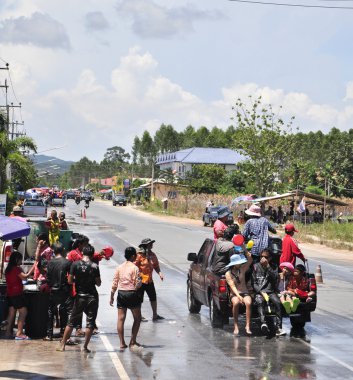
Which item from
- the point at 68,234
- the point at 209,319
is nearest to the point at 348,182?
the point at 68,234

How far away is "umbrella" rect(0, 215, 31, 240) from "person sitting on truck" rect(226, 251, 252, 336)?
3.65m

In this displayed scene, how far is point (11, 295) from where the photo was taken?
14523mm

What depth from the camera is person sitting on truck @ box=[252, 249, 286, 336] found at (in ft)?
48.4

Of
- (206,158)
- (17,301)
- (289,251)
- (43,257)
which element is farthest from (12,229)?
(206,158)

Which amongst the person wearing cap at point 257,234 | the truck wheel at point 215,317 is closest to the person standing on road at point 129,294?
the truck wheel at point 215,317

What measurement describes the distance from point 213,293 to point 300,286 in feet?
5.28

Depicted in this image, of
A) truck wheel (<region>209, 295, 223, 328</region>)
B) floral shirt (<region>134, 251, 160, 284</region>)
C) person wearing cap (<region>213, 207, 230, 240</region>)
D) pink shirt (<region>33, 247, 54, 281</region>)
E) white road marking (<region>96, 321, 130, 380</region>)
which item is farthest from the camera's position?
person wearing cap (<region>213, 207, 230, 240</region>)

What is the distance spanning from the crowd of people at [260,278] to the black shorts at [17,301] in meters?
3.58

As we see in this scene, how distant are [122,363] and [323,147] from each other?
530 feet

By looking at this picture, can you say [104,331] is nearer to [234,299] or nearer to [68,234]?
[234,299]

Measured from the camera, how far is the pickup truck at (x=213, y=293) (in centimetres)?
1521

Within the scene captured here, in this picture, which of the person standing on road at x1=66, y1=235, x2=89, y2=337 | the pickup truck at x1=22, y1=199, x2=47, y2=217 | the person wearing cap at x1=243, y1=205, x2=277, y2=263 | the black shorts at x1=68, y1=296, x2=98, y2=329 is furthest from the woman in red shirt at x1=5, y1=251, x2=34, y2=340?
the pickup truck at x1=22, y1=199, x2=47, y2=217

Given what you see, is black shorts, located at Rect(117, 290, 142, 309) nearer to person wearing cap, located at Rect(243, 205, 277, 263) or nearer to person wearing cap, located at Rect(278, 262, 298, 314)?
person wearing cap, located at Rect(278, 262, 298, 314)

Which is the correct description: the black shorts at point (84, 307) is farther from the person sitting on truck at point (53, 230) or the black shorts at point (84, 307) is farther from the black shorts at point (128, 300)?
the person sitting on truck at point (53, 230)
